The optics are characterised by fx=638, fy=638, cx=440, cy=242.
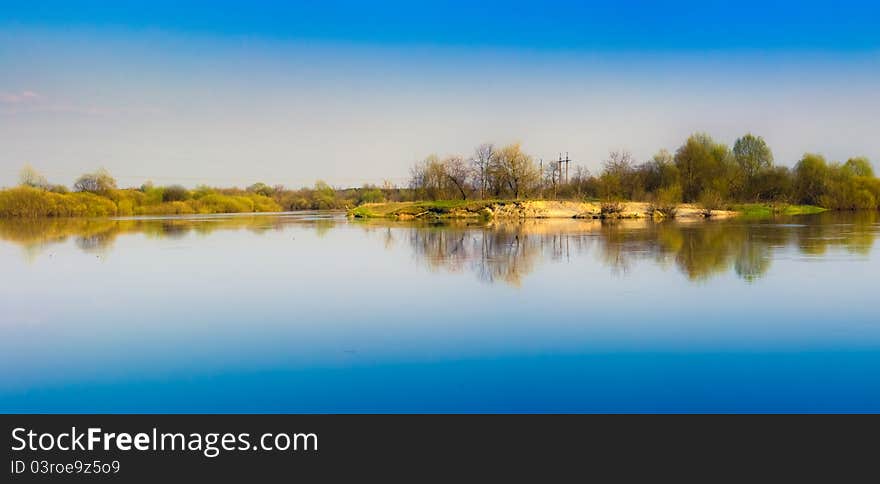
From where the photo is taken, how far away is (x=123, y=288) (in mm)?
13055

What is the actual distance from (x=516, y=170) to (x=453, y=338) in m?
56.8

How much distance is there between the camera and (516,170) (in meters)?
63.6

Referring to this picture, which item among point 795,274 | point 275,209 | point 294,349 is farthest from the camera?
point 275,209

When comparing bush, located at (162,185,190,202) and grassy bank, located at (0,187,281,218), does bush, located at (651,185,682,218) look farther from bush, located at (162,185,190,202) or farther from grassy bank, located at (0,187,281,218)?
bush, located at (162,185,190,202)

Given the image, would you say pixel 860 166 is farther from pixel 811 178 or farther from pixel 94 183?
pixel 94 183

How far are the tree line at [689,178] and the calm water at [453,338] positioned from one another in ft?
163

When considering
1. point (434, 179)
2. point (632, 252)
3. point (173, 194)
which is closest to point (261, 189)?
point (173, 194)

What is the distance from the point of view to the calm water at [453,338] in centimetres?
575

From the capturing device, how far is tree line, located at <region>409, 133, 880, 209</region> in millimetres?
64625

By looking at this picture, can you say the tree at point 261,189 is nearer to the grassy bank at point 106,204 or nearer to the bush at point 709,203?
the grassy bank at point 106,204

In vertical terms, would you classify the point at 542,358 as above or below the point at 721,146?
below
